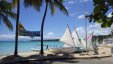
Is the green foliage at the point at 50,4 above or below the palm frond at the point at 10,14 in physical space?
above

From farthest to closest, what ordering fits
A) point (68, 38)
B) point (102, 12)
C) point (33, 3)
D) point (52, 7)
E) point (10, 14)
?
1. point (68, 38)
2. point (52, 7)
3. point (10, 14)
4. point (33, 3)
5. point (102, 12)

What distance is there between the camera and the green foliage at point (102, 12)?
2656mm

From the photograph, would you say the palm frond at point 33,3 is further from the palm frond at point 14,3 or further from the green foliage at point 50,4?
the palm frond at point 14,3

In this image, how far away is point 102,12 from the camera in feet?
9.01

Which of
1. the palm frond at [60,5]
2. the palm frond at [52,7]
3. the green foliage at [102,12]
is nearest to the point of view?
the green foliage at [102,12]

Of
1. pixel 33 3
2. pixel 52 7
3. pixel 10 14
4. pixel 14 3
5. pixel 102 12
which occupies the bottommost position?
pixel 102 12

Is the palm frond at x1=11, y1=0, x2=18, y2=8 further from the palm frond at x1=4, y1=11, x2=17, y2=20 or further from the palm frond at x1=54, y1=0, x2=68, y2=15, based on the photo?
the palm frond at x1=54, y1=0, x2=68, y2=15

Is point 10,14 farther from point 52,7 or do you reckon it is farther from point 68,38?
point 68,38

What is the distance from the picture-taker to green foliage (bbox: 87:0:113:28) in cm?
266

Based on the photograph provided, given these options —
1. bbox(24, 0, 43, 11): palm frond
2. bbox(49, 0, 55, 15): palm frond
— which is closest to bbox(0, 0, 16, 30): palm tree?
bbox(24, 0, 43, 11): palm frond

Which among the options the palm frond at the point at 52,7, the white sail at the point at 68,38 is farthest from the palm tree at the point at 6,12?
the white sail at the point at 68,38

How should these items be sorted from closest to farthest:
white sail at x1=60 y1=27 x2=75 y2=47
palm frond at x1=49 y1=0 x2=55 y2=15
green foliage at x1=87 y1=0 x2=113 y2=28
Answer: green foliage at x1=87 y1=0 x2=113 y2=28
palm frond at x1=49 y1=0 x2=55 y2=15
white sail at x1=60 y1=27 x2=75 y2=47

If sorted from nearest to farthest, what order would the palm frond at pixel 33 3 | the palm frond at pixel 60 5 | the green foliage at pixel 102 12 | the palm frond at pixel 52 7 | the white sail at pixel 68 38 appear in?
the green foliage at pixel 102 12, the palm frond at pixel 33 3, the palm frond at pixel 60 5, the palm frond at pixel 52 7, the white sail at pixel 68 38

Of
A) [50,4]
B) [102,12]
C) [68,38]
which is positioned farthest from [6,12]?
[102,12]
